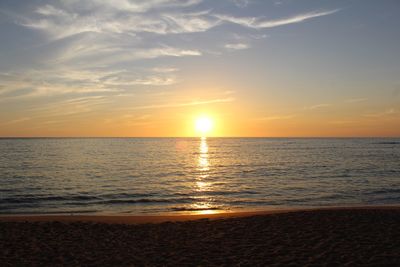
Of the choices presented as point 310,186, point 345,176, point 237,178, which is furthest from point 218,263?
point 345,176

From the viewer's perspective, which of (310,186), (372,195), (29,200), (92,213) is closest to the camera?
(92,213)

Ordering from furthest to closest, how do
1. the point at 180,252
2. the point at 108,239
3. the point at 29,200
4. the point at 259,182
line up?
1. the point at 259,182
2. the point at 29,200
3. the point at 108,239
4. the point at 180,252

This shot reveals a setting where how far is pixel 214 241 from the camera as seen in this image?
11.6m

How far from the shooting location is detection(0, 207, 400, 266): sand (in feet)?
31.3

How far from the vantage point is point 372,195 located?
80.7 ft

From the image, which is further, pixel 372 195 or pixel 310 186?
pixel 310 186

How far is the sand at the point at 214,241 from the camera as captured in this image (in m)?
9.55

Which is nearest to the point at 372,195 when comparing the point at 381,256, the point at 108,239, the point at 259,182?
the point at 259,182

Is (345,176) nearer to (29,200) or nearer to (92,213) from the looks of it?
(92,213)

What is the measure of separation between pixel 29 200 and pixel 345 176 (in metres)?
28.5

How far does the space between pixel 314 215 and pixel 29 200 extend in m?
17.8

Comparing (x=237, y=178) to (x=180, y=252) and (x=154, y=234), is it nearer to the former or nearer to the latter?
(x=154, y=234)

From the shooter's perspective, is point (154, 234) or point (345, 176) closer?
point (154, 234)

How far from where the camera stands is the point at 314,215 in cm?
1554
